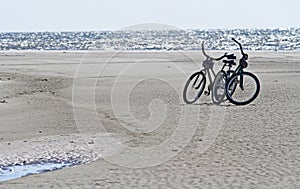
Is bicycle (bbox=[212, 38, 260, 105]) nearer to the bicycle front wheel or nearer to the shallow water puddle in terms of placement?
the bicycle front wheel

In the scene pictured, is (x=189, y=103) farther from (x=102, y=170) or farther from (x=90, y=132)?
(x=102, y=170)

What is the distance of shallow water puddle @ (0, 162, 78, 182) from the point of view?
9.99 m

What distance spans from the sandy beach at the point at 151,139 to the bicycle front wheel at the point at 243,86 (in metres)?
0.36

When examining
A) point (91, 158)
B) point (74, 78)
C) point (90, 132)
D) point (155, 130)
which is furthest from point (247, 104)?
point (74, 78)

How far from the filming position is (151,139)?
1328 centimetres

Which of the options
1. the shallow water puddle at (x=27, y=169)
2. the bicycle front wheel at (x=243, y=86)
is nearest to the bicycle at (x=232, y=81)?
the bicycle front wheel at (x=243, y=86)

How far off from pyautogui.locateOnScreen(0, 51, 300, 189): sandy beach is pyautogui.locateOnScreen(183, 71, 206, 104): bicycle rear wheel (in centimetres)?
24

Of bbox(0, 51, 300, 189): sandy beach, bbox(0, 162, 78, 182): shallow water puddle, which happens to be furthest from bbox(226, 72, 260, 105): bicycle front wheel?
bbox(0, 162, 78, 182): shallow water puddle

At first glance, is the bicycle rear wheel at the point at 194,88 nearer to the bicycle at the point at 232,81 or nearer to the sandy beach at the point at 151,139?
the sandy beach at the point at 151,139

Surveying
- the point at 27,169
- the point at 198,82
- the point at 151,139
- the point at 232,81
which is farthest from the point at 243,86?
the point at 27,169

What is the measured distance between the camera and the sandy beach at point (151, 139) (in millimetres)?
9680

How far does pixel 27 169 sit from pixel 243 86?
1048 cm

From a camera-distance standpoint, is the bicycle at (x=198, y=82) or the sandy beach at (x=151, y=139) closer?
the sandy beach at (x=151, y=139)

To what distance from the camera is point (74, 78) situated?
3192cm
